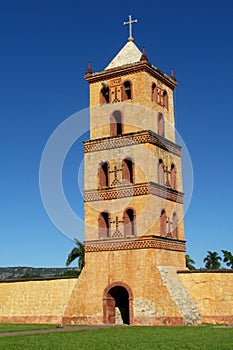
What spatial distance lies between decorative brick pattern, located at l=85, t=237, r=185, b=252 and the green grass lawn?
5.22 meters

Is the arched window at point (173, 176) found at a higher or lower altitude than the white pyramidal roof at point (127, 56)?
lower

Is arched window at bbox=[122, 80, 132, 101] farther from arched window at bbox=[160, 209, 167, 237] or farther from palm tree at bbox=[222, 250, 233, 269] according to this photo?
palm tree at bbox=[222, 250, 233, 269]

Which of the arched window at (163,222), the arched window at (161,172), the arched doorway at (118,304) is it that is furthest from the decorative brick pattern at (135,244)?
the arched window at (161,172)

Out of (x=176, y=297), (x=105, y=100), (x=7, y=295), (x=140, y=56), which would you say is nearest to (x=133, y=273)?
(x=176, y=297)

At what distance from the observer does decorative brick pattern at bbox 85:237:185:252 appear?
23.5m

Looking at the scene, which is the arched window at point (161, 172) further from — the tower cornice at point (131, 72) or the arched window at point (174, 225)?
the tower cornice at point (131, 72)

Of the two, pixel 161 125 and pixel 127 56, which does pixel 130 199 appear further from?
pixel 127 56

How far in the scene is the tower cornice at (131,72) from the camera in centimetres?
2591

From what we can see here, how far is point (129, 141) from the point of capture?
994 inches

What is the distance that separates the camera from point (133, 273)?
76.6ft

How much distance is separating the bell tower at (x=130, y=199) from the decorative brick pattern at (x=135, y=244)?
0.05 m

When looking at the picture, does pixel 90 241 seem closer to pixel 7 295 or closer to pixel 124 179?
pixel 124 179

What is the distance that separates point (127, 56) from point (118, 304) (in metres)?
13.0

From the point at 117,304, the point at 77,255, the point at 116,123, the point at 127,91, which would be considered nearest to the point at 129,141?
the point at 116,123
